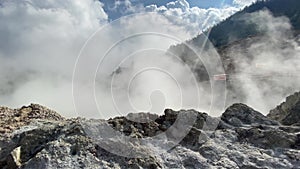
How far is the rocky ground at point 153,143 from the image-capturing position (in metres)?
9.98

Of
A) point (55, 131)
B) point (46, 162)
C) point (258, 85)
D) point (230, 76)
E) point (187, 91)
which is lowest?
point (46, 162)

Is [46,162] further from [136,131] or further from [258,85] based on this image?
[258,85]

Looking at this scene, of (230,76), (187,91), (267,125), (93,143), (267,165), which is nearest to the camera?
(93,143)

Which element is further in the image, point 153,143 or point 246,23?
point 246,23

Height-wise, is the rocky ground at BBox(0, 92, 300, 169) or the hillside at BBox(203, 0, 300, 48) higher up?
the hillside at BBox(203, 0, 300, 48)

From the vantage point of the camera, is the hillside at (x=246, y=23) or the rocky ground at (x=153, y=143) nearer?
the rocky ground at (x=153, y=143)

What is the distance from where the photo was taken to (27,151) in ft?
34.2

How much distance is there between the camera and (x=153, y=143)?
11211 mm

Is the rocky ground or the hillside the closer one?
the rocky ground

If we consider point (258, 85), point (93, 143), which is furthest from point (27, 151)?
point (258, 85)

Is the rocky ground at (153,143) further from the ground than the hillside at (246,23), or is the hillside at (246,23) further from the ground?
the hillside at (246,23)

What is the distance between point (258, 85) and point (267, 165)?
4381 centimetres

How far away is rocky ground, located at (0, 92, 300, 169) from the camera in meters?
9.98

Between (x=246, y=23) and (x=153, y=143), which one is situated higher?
(x=246, y=23)
